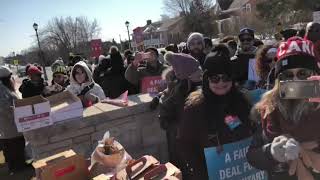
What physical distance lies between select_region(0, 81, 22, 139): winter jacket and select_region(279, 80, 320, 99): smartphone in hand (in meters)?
5.54

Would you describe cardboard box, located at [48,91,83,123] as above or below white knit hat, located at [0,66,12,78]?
below

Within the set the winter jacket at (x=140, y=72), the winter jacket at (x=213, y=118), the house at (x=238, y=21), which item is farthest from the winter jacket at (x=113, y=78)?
the house at (x=238, y=21)

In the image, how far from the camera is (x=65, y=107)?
3896mm

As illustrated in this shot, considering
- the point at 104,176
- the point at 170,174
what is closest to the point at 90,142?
the point at 104,176

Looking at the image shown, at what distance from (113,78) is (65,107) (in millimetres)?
3323

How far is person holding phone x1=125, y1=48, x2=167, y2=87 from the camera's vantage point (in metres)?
5.80

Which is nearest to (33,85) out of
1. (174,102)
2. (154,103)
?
(154,103)

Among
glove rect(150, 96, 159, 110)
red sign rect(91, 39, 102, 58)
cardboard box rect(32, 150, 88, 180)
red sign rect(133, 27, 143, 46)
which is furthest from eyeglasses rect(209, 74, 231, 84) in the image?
red sign rect(133, 27, 143, 46)

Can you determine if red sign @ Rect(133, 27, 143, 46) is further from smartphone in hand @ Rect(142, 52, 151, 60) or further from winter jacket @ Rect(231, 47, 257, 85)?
winter jacket @ Rect(231, 47, 257, 85)

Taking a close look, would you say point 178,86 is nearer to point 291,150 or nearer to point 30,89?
point 291,150

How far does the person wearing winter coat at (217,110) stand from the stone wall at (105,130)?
149cm

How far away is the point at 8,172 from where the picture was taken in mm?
6898

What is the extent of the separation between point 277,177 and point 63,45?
8471 cm

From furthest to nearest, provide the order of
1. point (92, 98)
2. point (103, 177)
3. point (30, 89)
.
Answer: point (30, 89) → point (92, 98) → point (103, 177)
